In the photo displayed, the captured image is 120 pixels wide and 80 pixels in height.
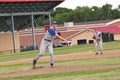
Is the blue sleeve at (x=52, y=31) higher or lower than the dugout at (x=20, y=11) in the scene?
lower

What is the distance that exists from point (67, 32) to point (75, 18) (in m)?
51.2

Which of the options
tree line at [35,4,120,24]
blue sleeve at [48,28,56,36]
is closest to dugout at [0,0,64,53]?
blue sleeve at [48,28,56,36]

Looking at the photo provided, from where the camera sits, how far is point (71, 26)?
9731 cm

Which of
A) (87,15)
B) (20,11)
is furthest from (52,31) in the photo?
(87,15)

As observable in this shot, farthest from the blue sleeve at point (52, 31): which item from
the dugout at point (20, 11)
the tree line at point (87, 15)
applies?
the tree line at point (87, 15)

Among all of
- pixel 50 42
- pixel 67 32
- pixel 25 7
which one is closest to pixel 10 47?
pixel 25 7

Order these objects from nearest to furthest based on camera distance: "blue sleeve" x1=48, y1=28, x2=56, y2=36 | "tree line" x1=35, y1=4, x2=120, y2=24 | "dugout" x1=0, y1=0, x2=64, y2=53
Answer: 1. "blue sleeve" x1=48, y1=28, x2=56, y2=36
2. "dugout" x1=0, y1=0, x2=64, y2=53
3. "tree line" x1=35, y1=4, x2=120, y2=24

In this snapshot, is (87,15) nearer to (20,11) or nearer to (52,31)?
(20,11)

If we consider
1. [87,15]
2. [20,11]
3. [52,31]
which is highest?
[87,15]

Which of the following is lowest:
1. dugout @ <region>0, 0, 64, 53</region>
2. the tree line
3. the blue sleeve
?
the blue sleeve

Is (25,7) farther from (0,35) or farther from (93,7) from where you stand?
(93,7)

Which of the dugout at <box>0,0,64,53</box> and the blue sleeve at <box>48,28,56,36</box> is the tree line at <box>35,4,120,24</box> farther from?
the blue sleeve at <box>48,28,56,36</box>

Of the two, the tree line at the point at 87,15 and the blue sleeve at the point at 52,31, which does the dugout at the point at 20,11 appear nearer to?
the blue sleeve at the point at 52,31

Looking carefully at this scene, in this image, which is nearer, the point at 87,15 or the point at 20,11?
the point at 20,11
